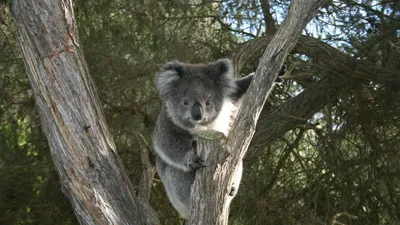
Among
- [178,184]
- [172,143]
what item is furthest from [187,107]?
[178,184]

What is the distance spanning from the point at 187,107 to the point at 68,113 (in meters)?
0.92

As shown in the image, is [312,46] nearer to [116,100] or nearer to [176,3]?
[176,3]

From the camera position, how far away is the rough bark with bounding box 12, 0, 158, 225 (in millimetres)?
3211

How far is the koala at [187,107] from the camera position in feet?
12.7

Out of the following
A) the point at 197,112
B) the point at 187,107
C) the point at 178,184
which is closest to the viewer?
the point at 197,112

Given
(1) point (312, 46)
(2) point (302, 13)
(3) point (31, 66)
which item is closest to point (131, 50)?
(1) point (312, 46)

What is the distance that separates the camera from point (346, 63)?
4809 millimetres

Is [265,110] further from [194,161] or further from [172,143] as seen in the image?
[194,161]

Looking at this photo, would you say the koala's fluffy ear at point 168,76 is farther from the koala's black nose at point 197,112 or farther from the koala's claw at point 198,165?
the koala's claw at point 198,165

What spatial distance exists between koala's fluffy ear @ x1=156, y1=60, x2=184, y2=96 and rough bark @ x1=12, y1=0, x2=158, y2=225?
0.79 meters

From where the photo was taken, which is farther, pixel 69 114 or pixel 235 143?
pixel 69 114

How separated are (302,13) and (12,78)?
11.3 ft

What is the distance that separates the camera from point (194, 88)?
3.86m

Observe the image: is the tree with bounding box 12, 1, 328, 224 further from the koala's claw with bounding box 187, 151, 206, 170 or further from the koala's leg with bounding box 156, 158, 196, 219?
the koala's leg with bounding box 156, 158, 196, 219
